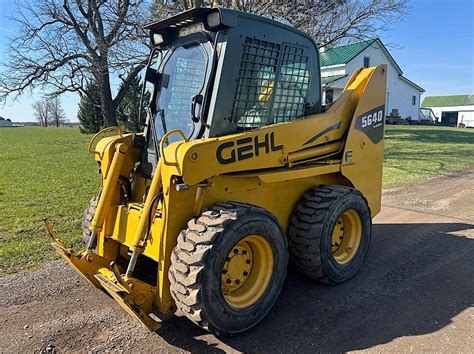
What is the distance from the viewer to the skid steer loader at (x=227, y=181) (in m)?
A: 3.21

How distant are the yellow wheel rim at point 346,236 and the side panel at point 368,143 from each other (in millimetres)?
522

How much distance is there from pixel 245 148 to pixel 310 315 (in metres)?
1.65

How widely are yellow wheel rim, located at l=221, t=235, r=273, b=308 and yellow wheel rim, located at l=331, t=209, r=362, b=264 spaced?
1.20 metres

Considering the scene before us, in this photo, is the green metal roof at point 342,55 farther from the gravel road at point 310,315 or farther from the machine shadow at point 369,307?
the gravel road at point 310,315

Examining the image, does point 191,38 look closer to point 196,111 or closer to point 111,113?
point 196,111

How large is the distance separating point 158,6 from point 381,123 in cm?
1185

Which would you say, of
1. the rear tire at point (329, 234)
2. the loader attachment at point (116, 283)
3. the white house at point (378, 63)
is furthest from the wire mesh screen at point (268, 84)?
the white house at point (378, 63)

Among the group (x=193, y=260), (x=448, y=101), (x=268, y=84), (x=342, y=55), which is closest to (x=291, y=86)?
(x=268, y=84)

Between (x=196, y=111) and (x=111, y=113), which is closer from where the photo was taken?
(x=196, y=111)

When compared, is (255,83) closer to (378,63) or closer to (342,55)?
(342,55)

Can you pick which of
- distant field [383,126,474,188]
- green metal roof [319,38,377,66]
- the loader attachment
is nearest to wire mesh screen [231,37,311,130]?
the loader attachment

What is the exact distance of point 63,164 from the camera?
1457cm

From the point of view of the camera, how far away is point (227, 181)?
367 cm

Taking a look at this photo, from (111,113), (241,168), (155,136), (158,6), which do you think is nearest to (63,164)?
(158,6)
